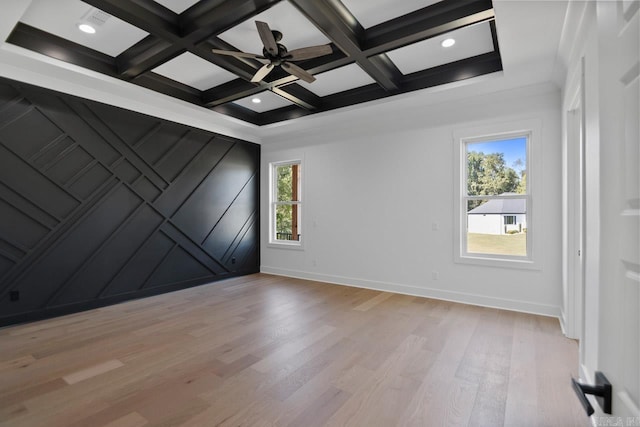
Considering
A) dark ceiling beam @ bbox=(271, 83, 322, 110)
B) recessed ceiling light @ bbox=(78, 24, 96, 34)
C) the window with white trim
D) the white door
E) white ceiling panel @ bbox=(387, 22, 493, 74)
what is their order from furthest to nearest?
dark ceiling beam @ bbox=(271, 83, 322, 110) → the window with white trim → white ceiling panel @ bbox=(387, 22, 493, 74) → recessed ceiling light @ bbox=(78, 24, 96, 34) → the white door

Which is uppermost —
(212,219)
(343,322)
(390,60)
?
(390,60)

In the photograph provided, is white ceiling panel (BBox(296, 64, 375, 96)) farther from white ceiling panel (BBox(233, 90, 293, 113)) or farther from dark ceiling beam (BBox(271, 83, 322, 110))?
white ceiling panel (BBox(233, 90, 293, 113))

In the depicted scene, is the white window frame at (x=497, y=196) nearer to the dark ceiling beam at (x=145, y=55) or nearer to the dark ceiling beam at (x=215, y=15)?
the dark ceiling beam at (x=215, y=15)

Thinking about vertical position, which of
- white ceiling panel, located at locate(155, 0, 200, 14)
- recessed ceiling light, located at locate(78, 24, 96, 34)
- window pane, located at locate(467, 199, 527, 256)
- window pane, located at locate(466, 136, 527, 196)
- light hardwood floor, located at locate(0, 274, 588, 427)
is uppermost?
white ceiling panel, located at locate(155, 0, 200, 14)

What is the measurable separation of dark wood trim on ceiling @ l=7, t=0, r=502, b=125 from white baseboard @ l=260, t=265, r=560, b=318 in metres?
2.87

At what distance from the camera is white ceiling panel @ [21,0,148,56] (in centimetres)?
271

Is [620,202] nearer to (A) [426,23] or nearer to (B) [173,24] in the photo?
(A) [426,23]

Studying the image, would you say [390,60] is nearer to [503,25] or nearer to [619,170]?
[503,25]

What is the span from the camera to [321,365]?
2479 mm

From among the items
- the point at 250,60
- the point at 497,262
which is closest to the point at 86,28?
the point at 250,60

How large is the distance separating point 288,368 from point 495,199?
3.45 metres

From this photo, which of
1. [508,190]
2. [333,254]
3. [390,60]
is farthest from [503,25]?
[333,254]

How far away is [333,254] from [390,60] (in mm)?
3226

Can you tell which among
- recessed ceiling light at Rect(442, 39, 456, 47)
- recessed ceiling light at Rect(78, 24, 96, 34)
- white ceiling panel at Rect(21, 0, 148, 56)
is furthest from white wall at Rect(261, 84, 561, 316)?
recessed ceiling light at Rect(78, 24, 96, 34)
